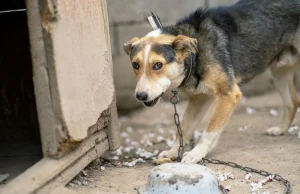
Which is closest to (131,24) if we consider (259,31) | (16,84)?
(16,84)

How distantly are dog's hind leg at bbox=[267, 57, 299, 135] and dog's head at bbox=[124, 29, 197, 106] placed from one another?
5.00 ft

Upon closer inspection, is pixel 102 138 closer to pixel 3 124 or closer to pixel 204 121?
pixel 3 124

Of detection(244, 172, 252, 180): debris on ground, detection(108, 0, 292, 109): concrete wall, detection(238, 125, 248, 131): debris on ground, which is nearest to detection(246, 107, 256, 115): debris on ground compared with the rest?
detection(108, 0, 292, 109): concrete wall

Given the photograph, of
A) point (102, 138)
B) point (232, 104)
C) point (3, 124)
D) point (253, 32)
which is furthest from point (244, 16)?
point (3, 124)

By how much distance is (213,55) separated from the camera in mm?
4781

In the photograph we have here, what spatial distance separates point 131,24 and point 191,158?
3304 millimetres

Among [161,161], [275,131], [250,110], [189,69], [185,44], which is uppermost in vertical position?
[185,44]

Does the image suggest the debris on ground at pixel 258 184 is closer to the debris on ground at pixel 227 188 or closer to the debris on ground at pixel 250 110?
the debris on ground at pixel 227 188

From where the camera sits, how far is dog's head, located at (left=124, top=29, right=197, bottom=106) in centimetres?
428

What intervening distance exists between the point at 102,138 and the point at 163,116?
8.53ft

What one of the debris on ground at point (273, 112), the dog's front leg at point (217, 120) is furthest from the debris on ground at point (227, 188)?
the debris on ground at point (273, 112)

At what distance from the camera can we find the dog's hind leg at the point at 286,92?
5688 millimetres

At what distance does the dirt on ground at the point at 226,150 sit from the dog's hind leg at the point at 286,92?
11 centimetres

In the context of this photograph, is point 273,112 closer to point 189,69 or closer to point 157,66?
point 189,69
